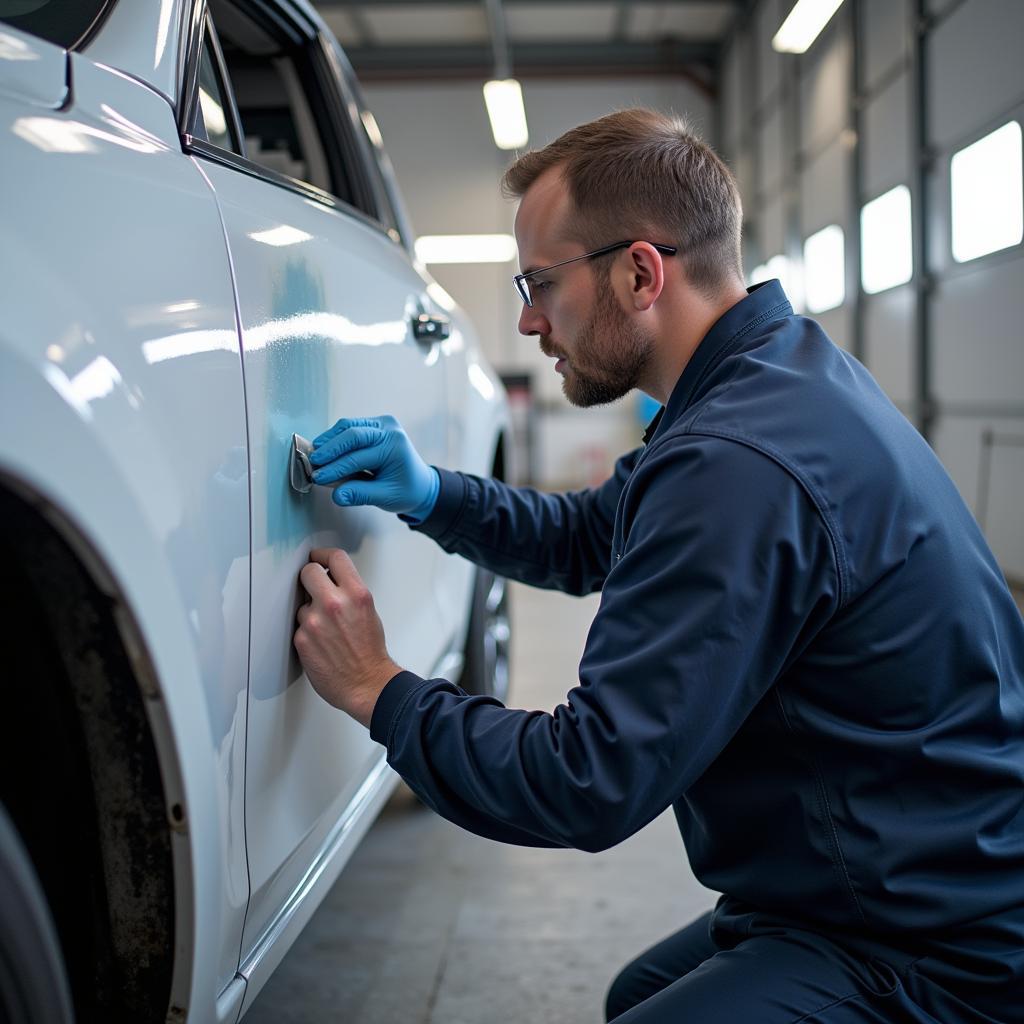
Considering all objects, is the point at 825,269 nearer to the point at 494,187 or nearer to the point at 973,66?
the point at 973,66

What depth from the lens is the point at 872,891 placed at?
102 cm

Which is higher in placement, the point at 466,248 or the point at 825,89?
the point at 825,89

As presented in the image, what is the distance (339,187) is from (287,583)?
117cm

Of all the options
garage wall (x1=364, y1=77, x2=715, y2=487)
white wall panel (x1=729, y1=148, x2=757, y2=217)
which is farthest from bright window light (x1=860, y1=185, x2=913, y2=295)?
garage wall (x1=364, y1=77, x2=715, y2=487)

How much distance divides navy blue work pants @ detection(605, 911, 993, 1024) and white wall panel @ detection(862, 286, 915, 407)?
616 centimetres

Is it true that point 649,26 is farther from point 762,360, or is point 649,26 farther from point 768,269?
point 762,360

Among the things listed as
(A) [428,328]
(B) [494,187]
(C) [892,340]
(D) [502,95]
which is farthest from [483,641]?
(B) [494,187]

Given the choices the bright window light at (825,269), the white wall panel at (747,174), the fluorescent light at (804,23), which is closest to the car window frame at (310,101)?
the fluorescent light at (804,23)

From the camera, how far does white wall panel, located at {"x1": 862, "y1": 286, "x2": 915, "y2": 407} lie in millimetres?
6680

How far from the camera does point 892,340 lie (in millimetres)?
7043

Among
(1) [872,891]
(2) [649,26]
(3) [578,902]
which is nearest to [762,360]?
(1) [872,891]

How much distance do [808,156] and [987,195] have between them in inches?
147

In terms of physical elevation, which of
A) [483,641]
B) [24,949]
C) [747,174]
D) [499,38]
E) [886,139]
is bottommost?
[483,641]

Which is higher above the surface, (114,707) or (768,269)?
(768,269)
